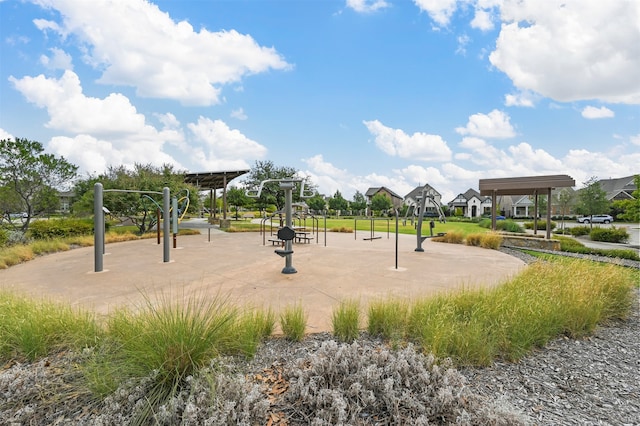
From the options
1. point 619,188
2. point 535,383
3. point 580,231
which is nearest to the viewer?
point 535,383

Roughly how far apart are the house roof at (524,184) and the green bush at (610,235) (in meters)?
3.69

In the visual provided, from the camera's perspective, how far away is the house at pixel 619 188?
142 ft

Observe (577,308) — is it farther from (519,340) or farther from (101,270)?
(101,270)

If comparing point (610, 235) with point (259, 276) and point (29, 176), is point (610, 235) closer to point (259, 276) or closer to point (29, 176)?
point (259, 276)

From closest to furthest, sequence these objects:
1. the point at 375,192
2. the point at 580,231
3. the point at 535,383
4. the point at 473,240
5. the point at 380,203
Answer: the point at 535,383, the point at 473,240, the point at 580,231, the point at 380,203, the point at 375,192

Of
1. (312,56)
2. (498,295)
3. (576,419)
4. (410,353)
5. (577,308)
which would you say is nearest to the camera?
(576,419)

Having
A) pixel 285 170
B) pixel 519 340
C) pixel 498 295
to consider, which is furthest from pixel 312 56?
pixel 285 170

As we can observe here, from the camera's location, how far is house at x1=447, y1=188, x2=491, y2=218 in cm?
5741

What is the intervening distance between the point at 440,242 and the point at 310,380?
11677 mm

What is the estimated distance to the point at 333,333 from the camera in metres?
3.31

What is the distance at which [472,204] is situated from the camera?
58375 millimetres

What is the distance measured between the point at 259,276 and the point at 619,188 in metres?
60.3

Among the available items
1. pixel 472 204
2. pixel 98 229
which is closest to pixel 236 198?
pixel 98 229

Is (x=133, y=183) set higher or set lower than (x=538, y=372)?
higher
